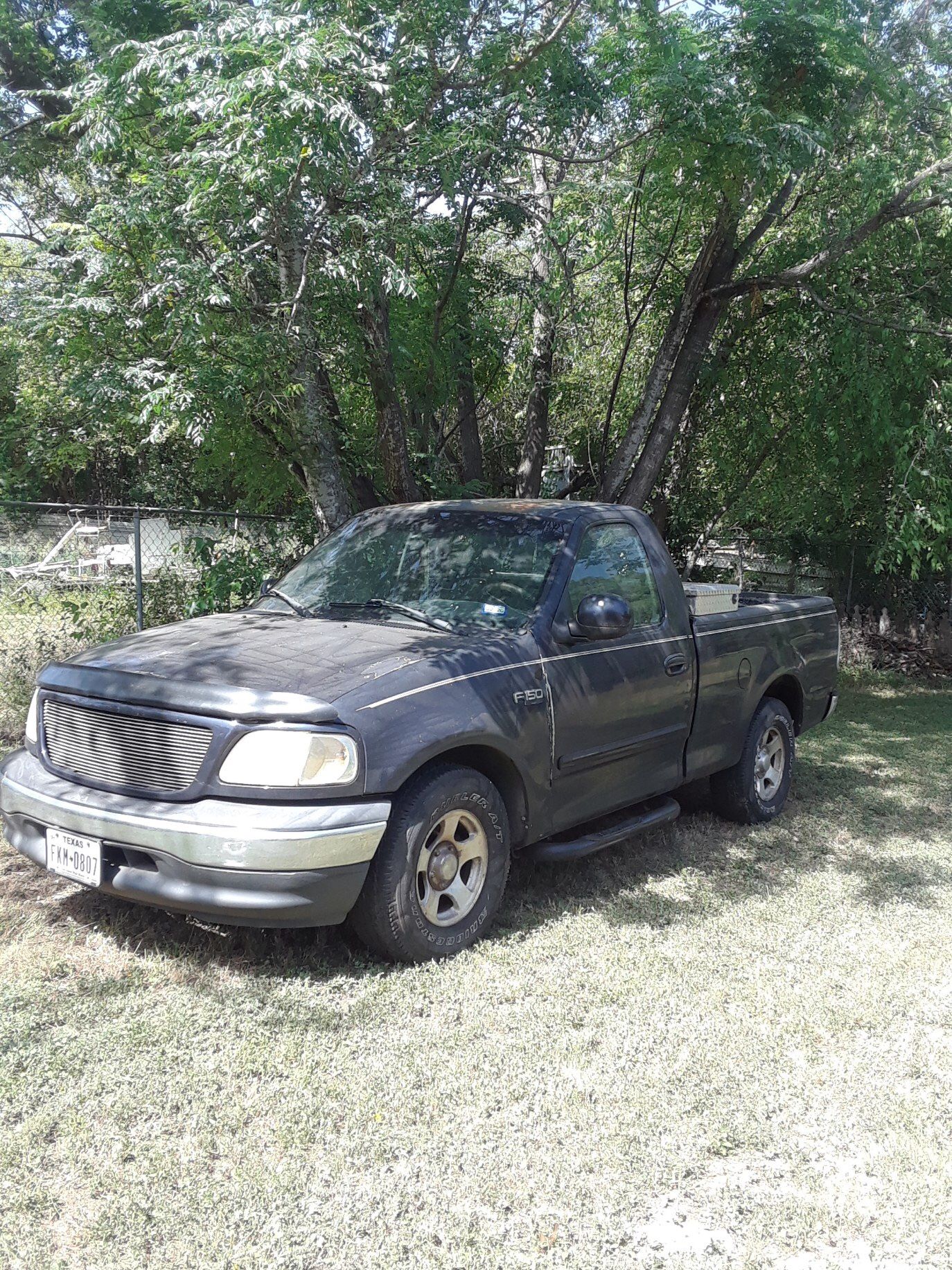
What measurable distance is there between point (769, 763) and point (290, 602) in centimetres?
326

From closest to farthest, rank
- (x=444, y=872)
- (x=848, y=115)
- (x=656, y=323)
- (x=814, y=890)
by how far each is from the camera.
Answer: (x=444, y=872)
(x=814, y=890)
(x=848, y=115)
(x=656, y=323)

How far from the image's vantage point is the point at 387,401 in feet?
28.7

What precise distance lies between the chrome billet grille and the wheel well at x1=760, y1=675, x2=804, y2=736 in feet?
13.2

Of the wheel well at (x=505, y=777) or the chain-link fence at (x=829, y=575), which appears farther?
the chain-link fence at (x=829, y=575)

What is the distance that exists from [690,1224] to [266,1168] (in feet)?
3.73

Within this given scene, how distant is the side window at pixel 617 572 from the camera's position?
514 centimetres

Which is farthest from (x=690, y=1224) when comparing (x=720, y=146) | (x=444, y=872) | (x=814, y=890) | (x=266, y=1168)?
(x=720, y=146)

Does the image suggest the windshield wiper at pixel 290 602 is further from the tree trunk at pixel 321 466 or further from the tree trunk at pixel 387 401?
the tree trunk at pixel 387 401

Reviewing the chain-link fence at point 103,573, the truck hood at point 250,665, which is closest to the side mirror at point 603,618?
the truck hood at point 250,665

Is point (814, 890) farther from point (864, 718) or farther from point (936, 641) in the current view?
point (936, 641)

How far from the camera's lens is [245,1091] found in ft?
10.8

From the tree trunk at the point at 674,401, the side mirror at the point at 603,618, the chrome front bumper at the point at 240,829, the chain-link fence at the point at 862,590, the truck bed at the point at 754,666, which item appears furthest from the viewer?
the chain-link fence at the point at 862,590

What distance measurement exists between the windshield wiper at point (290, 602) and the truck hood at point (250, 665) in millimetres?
151

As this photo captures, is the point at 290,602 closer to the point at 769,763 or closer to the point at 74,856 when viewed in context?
the point at 74,856
